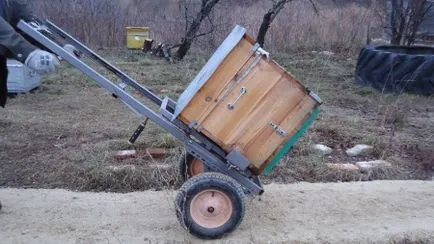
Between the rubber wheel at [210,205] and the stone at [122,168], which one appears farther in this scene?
the stone at [122,168]

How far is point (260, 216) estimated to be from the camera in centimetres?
455

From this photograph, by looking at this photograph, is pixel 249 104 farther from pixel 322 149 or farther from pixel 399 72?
pixel 399 72

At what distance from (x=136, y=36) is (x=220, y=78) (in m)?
10.5

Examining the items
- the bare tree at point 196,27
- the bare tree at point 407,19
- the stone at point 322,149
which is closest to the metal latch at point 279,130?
the stone at point 322,149

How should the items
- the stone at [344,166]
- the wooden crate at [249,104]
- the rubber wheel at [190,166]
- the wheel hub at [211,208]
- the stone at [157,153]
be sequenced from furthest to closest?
the stone at [157,153] → the stone at [344,166] → the rubber wheel at [190,166] → the wheel hub at [211,208] → the wooden crate at [249,104]

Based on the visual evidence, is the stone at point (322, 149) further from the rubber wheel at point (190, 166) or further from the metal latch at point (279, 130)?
the metal latch at point (279, 130)

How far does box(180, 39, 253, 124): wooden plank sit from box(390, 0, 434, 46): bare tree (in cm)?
963

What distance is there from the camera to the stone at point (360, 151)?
6172 millimetres

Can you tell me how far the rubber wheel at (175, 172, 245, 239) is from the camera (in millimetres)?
3918

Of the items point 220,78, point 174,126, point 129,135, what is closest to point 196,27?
point 129,135

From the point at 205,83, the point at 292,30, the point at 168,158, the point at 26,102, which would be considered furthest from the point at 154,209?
the point at 292,30

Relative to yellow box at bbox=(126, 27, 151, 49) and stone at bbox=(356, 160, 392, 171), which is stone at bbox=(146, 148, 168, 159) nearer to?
stone at bbox=(356, 160, 392, 171)

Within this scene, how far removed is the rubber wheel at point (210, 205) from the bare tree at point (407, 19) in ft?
32.5

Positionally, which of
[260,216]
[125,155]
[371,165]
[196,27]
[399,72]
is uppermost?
[399,72]
